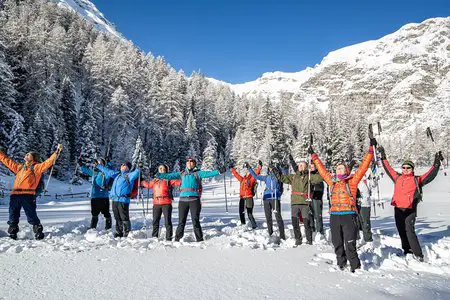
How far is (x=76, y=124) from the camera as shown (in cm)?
4938

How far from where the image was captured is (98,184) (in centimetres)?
932

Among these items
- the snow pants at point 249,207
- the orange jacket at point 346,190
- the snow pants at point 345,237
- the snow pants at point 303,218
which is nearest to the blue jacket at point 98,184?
the snow pants at point 249,207

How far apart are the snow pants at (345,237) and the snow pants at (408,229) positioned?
183 cm

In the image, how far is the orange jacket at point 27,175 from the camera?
291 inches

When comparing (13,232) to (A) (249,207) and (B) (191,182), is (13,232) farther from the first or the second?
(A) (249,207)

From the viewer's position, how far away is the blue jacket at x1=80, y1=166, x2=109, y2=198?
30.5ft

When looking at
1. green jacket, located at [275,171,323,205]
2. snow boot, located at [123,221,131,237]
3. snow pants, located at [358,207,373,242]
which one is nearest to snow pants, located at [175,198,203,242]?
snow boot, located at [123,221,131,237]

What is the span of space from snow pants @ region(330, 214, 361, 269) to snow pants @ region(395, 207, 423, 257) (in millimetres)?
1829

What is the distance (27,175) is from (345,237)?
6591 mm

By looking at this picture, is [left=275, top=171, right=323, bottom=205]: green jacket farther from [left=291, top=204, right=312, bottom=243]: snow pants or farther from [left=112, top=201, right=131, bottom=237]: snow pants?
[left=112, top=201, right=131, bottom=237]: snow pants

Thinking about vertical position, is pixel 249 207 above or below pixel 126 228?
above

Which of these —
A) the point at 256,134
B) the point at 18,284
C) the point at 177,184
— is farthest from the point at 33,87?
the point at 18,284

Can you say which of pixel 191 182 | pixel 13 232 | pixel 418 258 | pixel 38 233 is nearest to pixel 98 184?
pixel 38 233

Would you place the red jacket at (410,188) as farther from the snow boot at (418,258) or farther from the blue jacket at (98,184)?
the blue jacket at (98,184)
